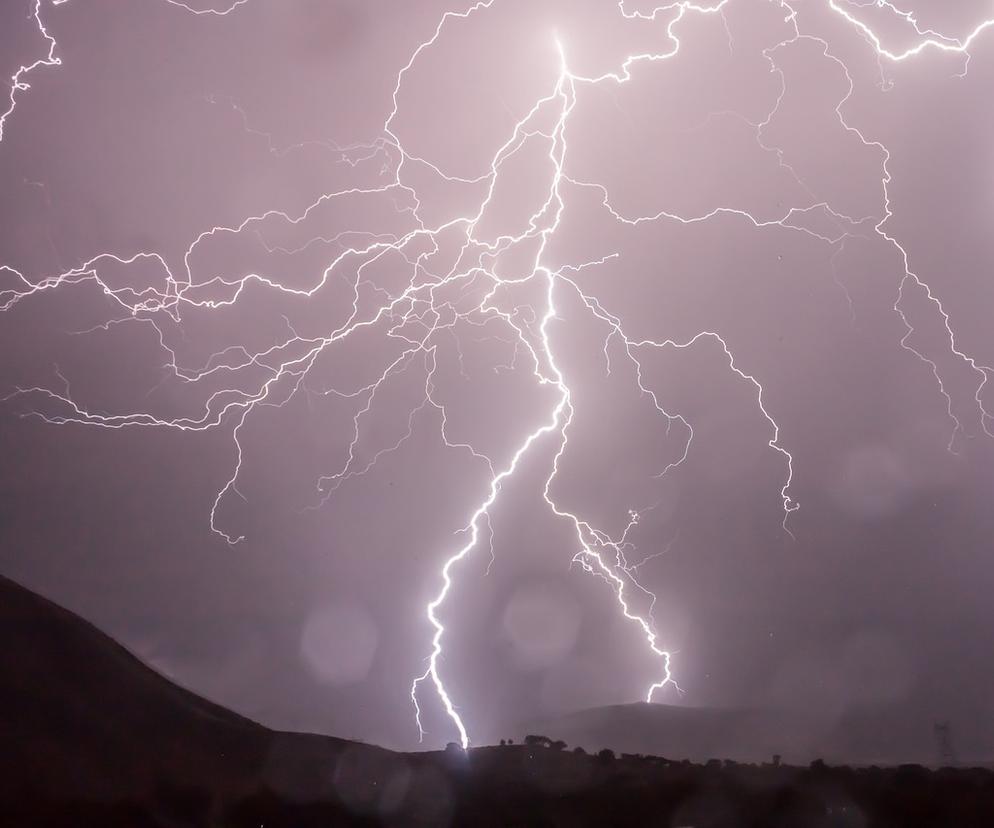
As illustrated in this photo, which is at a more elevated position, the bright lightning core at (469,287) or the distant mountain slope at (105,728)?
the bright lightning core at (469,287)

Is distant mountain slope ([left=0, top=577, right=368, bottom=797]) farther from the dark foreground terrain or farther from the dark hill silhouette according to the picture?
the dark hill silhouette

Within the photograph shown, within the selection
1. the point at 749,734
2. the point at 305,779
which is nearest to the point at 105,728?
the point at 305,779

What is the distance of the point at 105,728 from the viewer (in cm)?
606

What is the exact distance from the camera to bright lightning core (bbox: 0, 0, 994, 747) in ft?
23.3

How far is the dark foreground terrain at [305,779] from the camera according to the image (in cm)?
529

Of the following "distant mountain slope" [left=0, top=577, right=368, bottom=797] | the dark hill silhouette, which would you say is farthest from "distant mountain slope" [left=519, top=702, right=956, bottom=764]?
"distant mountain slope" [left=0, top=577, right=368, bottom=797]

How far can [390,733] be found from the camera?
8164 millimetres

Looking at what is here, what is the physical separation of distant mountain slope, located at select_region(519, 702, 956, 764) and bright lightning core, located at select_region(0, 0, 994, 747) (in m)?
1.15

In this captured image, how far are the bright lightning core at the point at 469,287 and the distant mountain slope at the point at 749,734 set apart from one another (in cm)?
115

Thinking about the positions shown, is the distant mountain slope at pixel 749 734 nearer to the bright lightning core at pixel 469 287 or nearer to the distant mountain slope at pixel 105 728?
the bright lightning core at pixel 469 287

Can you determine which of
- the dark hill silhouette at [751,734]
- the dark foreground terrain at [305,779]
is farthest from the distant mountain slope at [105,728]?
the dark hill silhouette at [751,734]

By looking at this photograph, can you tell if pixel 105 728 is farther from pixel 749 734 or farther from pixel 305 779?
pixel 749 734

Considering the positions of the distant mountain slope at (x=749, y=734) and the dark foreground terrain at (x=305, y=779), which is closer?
the dark foreground terrain at (x=305, y=779)

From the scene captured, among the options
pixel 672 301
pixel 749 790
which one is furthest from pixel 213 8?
pixel 749 790
